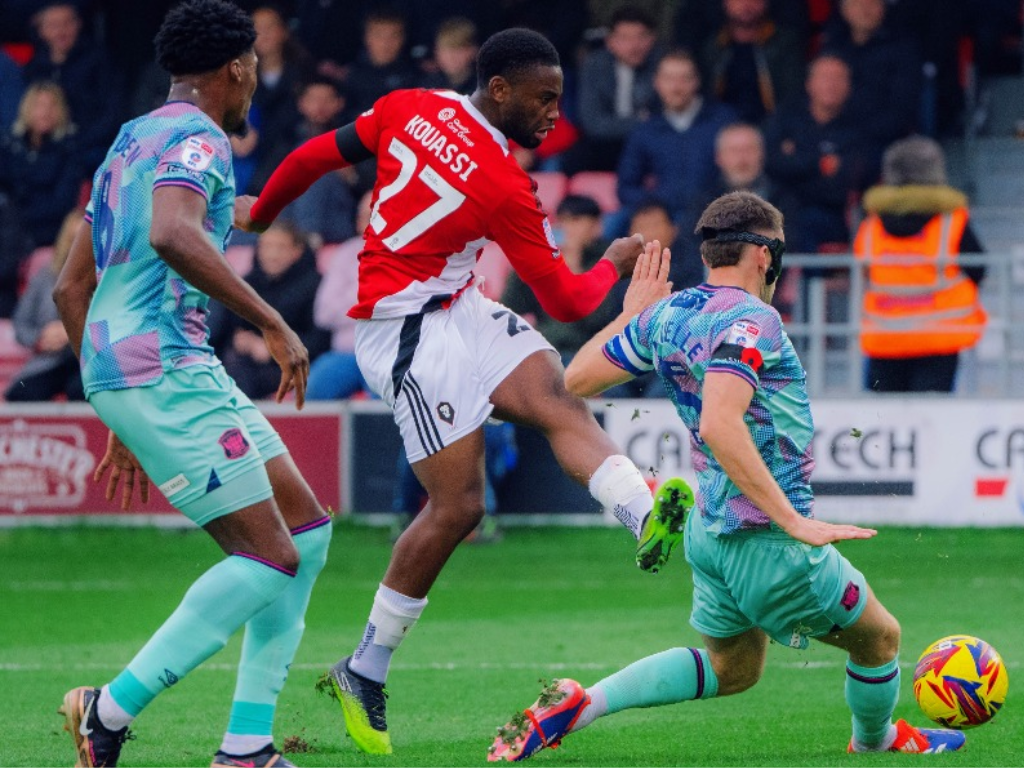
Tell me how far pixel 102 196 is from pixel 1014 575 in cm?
756

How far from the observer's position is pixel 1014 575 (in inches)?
448

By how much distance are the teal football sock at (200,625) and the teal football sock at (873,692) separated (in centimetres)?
187

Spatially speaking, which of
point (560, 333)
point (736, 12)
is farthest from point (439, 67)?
point (560, 333)

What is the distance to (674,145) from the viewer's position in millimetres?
14547

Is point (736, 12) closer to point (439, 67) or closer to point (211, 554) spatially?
point (439, 67)

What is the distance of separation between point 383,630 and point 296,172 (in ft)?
5.70

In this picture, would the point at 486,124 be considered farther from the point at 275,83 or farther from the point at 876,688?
the point at 275,83

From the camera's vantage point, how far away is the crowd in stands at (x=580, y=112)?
14125 mm

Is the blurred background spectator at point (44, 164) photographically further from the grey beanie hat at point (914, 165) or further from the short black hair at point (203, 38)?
the short black hair at point (203, 38)

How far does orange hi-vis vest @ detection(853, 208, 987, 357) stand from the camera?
42.8 ft

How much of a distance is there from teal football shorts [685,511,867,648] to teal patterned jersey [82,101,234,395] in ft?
5.48

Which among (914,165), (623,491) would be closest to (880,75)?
(914,165)

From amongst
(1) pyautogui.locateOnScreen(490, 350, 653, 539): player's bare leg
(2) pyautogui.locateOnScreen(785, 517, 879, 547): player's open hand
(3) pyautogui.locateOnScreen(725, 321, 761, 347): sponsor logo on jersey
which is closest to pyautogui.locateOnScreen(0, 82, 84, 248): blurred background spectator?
(1) pyautogui.locateOnScreen(490, 350, 653, 539): player's bare leg

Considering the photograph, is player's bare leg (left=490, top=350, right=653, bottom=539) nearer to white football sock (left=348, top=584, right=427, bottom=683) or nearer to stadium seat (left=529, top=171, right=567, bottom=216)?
white football sock (left=348, top=584, right=427, bottom=683)
